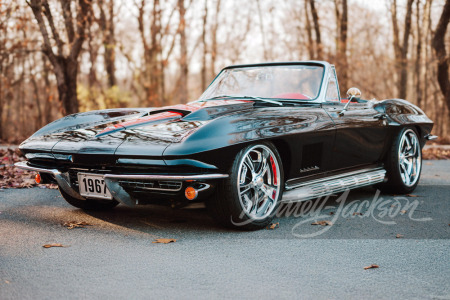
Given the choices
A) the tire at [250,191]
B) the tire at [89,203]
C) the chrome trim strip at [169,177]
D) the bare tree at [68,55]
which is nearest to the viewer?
the chrome trim strip at [169,177]

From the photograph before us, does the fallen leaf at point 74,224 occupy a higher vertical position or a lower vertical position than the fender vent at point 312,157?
lower

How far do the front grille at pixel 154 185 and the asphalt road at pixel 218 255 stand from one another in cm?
38

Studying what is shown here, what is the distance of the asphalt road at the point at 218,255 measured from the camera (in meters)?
2.66

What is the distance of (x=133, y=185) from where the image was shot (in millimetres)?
3715

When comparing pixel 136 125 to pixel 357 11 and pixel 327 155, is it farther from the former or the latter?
pixel 357 11

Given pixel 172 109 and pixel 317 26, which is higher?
pixel 317 26

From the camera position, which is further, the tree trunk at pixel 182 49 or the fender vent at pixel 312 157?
the tree trunk at pixel 182 49

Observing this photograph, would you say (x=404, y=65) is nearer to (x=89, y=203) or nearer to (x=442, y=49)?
(x=442, y=49)

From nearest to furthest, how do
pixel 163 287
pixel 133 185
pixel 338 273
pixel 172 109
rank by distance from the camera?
pixel 163 287, pixel 338 273, pixel 133 185, pixel 172 109

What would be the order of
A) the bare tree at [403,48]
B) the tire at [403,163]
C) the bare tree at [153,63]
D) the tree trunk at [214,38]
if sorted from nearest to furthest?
1. the tire at [403,163]
2. the bare tree at [403,48]
3. the bare tree at [153,63]
4. the tree trunk at [214,38]

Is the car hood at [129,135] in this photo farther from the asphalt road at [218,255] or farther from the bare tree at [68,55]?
the bare tree at [68,55]

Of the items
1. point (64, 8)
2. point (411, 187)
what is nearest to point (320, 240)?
point (411, 187)

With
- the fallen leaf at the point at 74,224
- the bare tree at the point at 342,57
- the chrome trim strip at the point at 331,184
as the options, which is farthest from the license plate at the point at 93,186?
the bare tree at the point at 342,57

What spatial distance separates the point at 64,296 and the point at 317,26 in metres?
19.8
